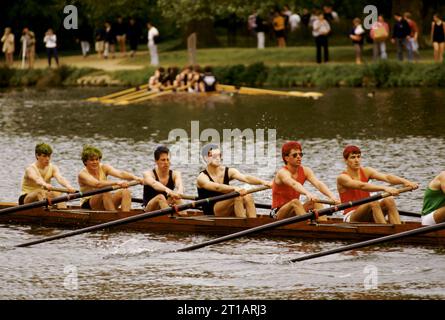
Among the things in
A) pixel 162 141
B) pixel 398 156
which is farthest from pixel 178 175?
pixel 162 141

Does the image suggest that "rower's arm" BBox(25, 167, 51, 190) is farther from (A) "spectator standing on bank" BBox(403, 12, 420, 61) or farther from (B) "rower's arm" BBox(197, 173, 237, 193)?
(A) "spectator standing on bank" BBox(403, 12, 420, 61)

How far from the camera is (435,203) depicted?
2223cm

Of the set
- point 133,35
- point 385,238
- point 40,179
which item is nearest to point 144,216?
point 40,179

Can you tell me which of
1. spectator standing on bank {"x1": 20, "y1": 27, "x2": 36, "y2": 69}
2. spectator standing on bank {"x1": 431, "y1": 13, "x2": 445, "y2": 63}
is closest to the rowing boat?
spectator standing on bank {"x1": 431, "y1": 13, "x2": 445, "y2": 63}

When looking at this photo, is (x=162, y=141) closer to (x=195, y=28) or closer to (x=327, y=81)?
(x=327, y=81)

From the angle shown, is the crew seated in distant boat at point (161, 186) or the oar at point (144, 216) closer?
the oar at point (144, 216)

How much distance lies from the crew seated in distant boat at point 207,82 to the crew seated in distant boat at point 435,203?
27.2 meters

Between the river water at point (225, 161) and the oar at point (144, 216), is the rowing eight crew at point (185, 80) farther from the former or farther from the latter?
the oar at point (144, 216)

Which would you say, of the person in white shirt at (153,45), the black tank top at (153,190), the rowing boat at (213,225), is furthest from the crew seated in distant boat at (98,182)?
the person in white shirt at (153,45)

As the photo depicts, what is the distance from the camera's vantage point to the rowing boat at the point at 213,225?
22.7m

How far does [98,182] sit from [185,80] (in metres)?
25.3

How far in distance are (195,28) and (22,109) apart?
15765 millimetres

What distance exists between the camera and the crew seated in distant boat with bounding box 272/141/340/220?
2327 cm

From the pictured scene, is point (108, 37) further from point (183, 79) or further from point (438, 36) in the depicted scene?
point (438, 36)
